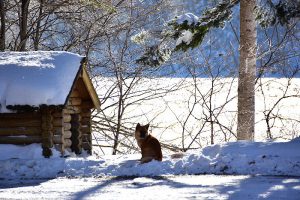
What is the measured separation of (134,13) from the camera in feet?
80.0

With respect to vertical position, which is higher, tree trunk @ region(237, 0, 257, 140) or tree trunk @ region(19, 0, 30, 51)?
tree trunk @ region(19, 0, 30, 51)

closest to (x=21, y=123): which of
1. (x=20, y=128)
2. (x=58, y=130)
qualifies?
(x=20, y=128)

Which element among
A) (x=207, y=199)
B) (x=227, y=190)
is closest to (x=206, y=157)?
(x=227, y=190)

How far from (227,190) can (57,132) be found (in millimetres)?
5727

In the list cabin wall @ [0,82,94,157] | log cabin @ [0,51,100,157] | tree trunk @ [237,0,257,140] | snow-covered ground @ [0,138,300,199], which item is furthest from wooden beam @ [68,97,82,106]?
tree trunk @ [237,0,257,140]

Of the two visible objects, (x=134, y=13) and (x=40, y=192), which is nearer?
(x=40, y=192)

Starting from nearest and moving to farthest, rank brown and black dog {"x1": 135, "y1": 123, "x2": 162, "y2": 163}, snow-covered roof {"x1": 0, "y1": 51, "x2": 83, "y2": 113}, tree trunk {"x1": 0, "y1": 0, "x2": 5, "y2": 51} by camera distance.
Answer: brown and black dog {"x1": 135, "y1": 123, "x2": 162, "y2": 163} → snow-covered roof {"x1": 0, "y1": 51, "x2": 83, "y2": 113} → tree trunk {"x1": 0, "y1": 0, "x2": 5, "y2": 51}

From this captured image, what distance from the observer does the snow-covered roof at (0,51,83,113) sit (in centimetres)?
1320

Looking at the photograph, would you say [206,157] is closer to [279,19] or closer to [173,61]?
[279,19]

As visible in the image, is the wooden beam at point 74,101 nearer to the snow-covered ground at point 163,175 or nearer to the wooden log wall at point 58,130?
the wooden log wall at point 58,130

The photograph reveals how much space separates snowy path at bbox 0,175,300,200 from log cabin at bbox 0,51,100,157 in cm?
228

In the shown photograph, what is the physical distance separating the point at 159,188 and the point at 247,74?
8513 mm

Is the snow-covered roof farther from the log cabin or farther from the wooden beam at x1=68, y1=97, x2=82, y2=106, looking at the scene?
the wooden beam at x1=68, y1=97, x2=82, y2=106

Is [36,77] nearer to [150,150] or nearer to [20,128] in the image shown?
[20,128]
